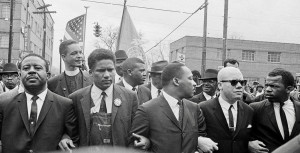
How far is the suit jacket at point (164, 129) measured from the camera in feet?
13.8

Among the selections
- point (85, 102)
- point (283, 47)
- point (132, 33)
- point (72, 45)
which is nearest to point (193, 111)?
point (85, 102)

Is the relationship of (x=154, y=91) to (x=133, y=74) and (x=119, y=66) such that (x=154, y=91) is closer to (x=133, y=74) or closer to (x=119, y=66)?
(x=133, y=74)

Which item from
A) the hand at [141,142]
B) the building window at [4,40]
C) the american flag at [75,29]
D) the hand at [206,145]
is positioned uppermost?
the building window at [4,40]

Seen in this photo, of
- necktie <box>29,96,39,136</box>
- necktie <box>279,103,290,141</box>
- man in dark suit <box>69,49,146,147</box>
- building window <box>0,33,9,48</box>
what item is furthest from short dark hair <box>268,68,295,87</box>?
building window <box>0,33,9,48</box>

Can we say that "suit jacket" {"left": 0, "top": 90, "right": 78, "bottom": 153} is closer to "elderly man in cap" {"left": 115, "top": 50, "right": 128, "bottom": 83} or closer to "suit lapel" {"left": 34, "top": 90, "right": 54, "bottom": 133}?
"suit lapel" {"left": 34, "top": 90, "right": 54, "bottom": 133}

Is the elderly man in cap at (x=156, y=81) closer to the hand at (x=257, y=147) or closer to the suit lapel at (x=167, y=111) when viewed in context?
the hand at (x=257, y=147)

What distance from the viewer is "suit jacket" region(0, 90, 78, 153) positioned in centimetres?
414

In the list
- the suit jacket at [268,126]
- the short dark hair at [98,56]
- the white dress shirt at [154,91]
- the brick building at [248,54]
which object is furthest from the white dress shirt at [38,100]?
the brick building at [248,54]

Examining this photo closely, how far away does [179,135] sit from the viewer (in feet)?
14.0

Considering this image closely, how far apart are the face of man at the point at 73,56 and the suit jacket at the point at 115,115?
1.70 m

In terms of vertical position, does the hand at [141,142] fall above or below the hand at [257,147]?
above

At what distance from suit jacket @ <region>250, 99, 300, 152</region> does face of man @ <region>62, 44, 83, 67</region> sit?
2.91 m

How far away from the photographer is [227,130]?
482cm

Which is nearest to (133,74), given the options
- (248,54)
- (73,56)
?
(73,56)
